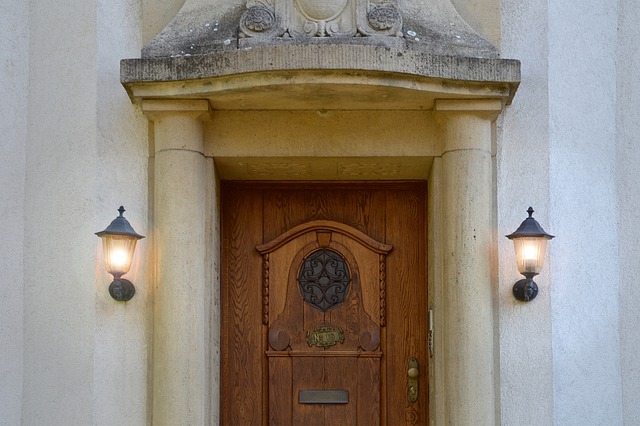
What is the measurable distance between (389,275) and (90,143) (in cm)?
215

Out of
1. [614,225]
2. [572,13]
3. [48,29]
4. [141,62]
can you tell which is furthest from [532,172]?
[48,29]

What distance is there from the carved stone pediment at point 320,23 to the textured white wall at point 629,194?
159cm

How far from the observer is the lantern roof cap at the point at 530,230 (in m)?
6.64

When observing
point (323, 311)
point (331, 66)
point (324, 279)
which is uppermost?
point (331, 66)

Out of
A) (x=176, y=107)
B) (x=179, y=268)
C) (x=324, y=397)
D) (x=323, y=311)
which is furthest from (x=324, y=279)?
(x=176, y=107)

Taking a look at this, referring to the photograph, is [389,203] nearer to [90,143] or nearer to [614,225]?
[614,225]

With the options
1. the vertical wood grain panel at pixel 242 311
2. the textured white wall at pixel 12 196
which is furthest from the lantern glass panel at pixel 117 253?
the vertical wood grain panel at pixel 242 311

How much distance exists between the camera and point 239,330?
7.50 meters

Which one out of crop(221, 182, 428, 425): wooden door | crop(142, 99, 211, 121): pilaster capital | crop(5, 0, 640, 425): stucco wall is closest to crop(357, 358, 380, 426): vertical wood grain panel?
crop(221, 182, 428, 425): wooden door

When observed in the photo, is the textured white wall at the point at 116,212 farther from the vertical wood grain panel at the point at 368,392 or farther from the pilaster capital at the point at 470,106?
the pilaster capital at the point at 470,106

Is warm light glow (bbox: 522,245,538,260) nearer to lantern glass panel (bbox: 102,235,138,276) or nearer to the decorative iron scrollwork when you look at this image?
the decorative iron scrollwork

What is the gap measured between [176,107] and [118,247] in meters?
0.92

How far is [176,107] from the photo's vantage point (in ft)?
22.4

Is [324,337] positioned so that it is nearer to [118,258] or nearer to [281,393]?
[281,393]
